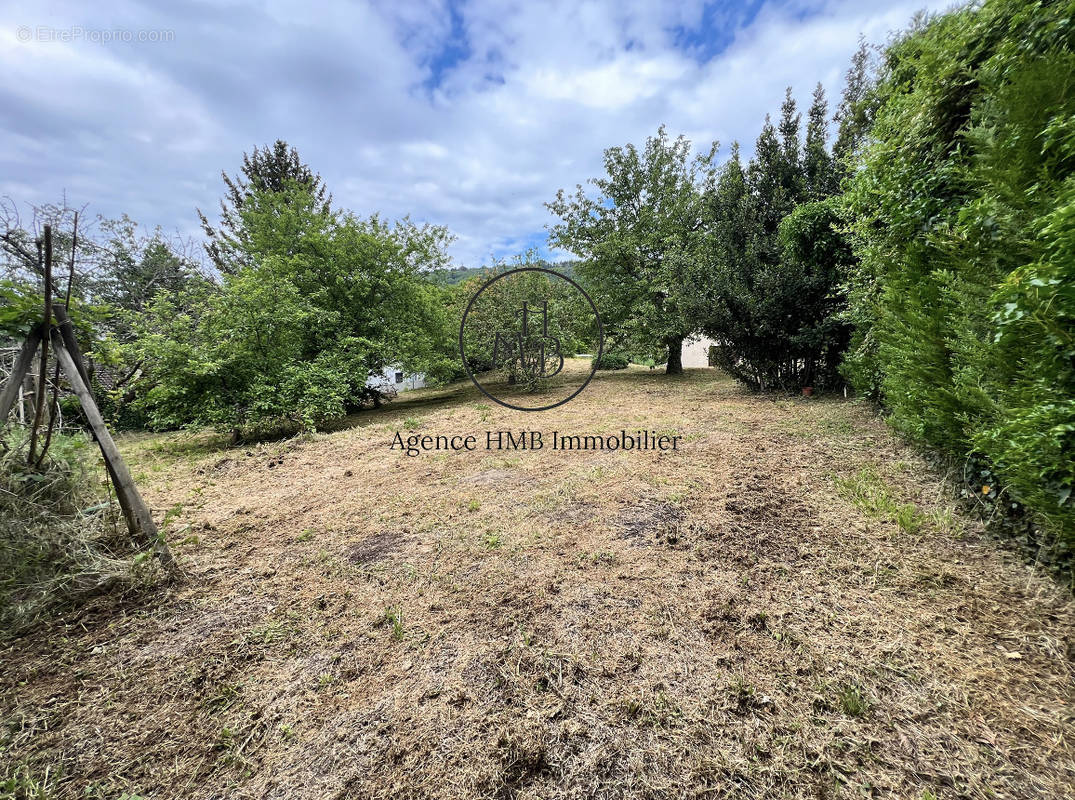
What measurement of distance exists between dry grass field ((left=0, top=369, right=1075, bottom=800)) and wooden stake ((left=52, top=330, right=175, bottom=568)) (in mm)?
321

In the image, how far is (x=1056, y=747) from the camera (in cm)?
117

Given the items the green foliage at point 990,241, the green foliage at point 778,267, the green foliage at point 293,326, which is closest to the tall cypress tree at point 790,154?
the green foliage at point 778,267

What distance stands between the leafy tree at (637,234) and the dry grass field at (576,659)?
7.85 m

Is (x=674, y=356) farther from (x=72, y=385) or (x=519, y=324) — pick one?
(x=72, y=385)

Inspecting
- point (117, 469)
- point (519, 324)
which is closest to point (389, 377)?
point (519, 324)

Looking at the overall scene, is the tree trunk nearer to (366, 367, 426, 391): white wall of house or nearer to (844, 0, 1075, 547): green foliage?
(366, 367, 426, 391): white wall of house

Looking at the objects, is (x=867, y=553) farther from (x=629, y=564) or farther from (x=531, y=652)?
(x=531, y=652)

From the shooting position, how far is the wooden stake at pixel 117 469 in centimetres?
195

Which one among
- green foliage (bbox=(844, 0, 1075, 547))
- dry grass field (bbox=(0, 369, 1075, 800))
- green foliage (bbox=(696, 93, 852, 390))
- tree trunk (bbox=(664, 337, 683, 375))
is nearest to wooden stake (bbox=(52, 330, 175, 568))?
dry grass field (bbox=(0, 369, 1075, 800))

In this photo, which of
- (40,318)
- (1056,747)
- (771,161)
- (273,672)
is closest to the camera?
(1056,747)

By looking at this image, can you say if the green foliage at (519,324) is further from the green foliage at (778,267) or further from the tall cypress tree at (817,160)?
the tall cypress tree at (817,160)

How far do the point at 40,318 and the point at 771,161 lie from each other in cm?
943

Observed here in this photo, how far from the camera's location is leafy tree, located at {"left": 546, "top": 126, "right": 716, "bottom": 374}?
33.0 feet

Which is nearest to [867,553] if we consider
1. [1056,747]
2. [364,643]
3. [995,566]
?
[995,566]
